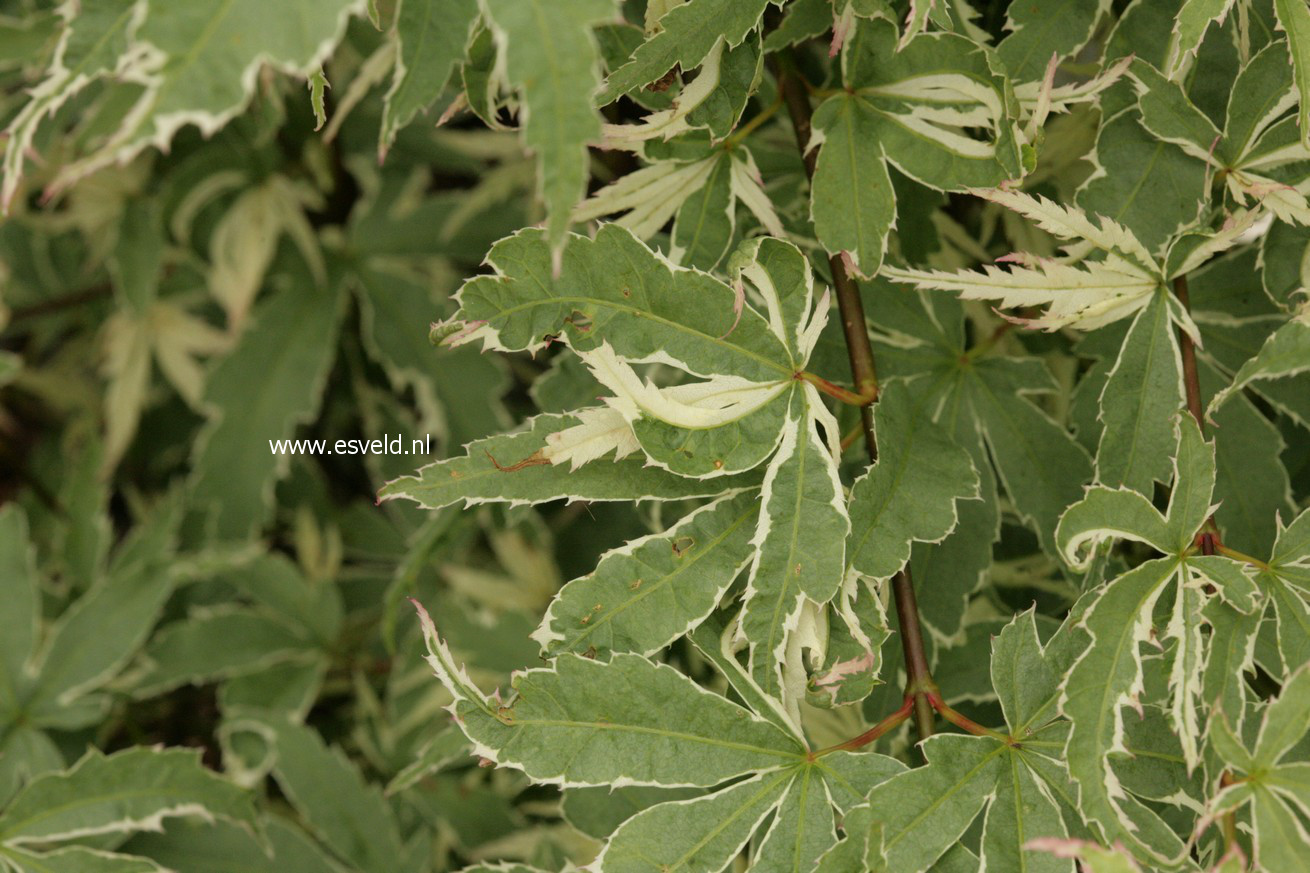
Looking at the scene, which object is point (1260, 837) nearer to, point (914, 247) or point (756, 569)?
point (756, 569)

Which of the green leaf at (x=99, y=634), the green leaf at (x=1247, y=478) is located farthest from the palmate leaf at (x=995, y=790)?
the green leaf at (x=99, y=634)

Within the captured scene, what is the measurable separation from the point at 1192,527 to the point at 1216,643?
0.06 metres

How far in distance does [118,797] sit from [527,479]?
0.53 metres

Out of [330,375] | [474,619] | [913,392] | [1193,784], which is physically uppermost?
[913,392]

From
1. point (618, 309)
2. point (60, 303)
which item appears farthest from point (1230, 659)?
point (60, 303)

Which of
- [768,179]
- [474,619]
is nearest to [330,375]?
[474,619]

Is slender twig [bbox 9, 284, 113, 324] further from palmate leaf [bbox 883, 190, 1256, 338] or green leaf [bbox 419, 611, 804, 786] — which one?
palmate leaf [bbox 883, 190, 1256, 338]

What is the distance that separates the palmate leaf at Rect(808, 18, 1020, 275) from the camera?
64 cm

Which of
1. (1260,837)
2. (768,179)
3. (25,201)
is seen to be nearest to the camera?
(1260,837)

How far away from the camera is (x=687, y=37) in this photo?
58 cm

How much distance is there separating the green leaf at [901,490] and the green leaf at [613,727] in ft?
0.38

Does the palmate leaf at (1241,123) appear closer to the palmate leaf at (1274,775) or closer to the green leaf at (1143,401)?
the green leaf at (1143,401)

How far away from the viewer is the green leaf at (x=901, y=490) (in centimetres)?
62

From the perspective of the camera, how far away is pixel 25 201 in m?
1.34
